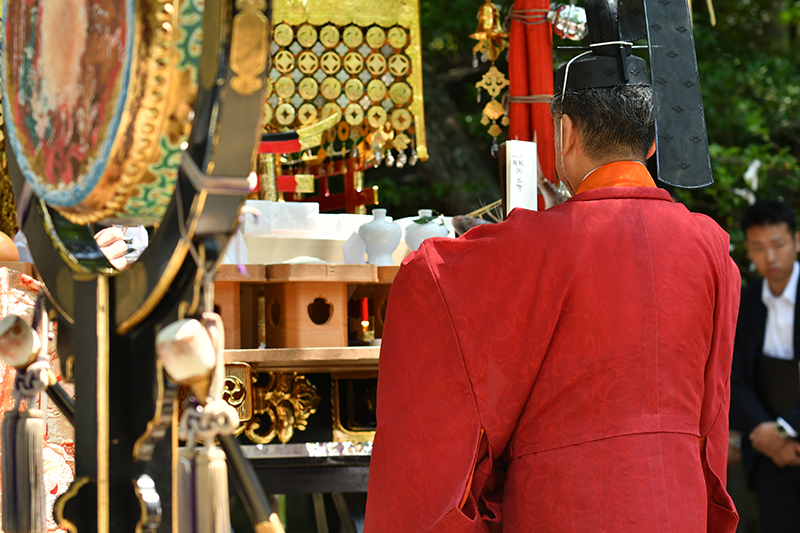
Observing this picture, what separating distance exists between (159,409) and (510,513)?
2.67 ft

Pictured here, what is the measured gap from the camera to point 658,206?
1546 mm

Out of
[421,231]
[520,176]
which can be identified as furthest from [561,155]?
[421,231]

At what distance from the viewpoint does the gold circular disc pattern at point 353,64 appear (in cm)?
349

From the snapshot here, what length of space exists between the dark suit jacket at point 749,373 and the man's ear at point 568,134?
6.54 ft

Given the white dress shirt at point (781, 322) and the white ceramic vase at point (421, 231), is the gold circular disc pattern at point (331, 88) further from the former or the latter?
the white dress shirt at point (781, 322)

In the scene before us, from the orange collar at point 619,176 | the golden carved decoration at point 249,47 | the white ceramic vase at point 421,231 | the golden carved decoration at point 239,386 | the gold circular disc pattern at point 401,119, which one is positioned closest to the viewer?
the golden carved decoration at point 249,47

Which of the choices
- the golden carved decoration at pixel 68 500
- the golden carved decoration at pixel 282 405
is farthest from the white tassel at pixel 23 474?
the golden carved decoration at pixel 282 405

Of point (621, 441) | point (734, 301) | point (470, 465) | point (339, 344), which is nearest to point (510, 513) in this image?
point (470, 465)

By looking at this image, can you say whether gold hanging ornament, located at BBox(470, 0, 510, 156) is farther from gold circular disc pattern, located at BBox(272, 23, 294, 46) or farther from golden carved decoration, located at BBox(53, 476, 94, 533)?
golden carved decoration, located at BBox(53, 476, 94, 533)

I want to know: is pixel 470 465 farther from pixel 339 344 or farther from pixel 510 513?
pixel 339 344

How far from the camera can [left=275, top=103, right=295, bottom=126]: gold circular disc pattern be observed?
350cm

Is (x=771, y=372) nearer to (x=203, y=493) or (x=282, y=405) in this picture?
(x=282, y=405)

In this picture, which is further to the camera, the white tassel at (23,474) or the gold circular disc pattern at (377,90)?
the gold circular disc pattern at (377,90)

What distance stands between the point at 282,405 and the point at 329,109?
57.8 inches
